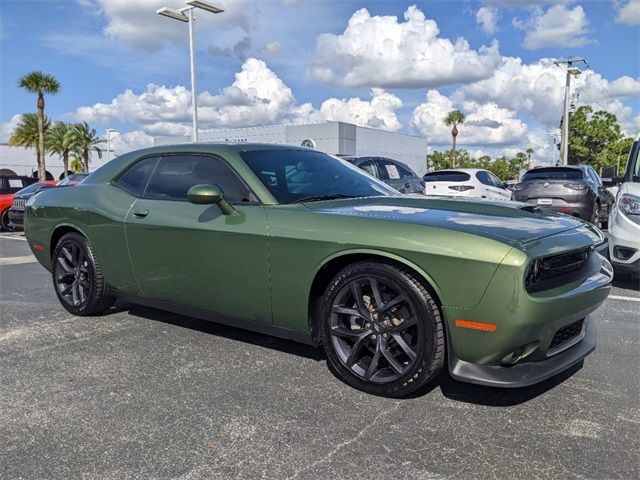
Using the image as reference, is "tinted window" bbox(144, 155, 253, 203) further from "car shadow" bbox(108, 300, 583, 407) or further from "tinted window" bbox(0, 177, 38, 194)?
"tinted window" bbox(0, 177, 38, 194)

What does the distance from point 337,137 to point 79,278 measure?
3507 centimetres

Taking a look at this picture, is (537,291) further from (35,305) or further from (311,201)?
(35,305)

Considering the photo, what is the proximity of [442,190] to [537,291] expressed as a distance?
1052 cm

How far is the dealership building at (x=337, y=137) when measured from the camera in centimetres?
3925

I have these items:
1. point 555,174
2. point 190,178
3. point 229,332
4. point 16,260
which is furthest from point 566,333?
point 555,174

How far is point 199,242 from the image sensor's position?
3.64m

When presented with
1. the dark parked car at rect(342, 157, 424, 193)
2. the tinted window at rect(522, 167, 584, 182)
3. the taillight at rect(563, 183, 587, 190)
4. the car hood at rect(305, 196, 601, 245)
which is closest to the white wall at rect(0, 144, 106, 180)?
the dark parked car at rect(342, 157, 424, 193)

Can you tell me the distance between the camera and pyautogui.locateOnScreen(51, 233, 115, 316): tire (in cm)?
457

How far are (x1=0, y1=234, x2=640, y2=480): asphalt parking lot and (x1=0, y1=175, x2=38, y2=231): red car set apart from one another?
39.1ft

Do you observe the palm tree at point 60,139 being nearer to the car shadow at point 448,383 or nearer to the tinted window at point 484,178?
the tinted window at point 484,178

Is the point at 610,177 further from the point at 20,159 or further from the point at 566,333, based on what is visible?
the point at 20,159

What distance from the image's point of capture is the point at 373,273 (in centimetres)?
295

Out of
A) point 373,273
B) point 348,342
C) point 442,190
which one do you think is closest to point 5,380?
point 348,342

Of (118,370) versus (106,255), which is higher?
(106,255)
